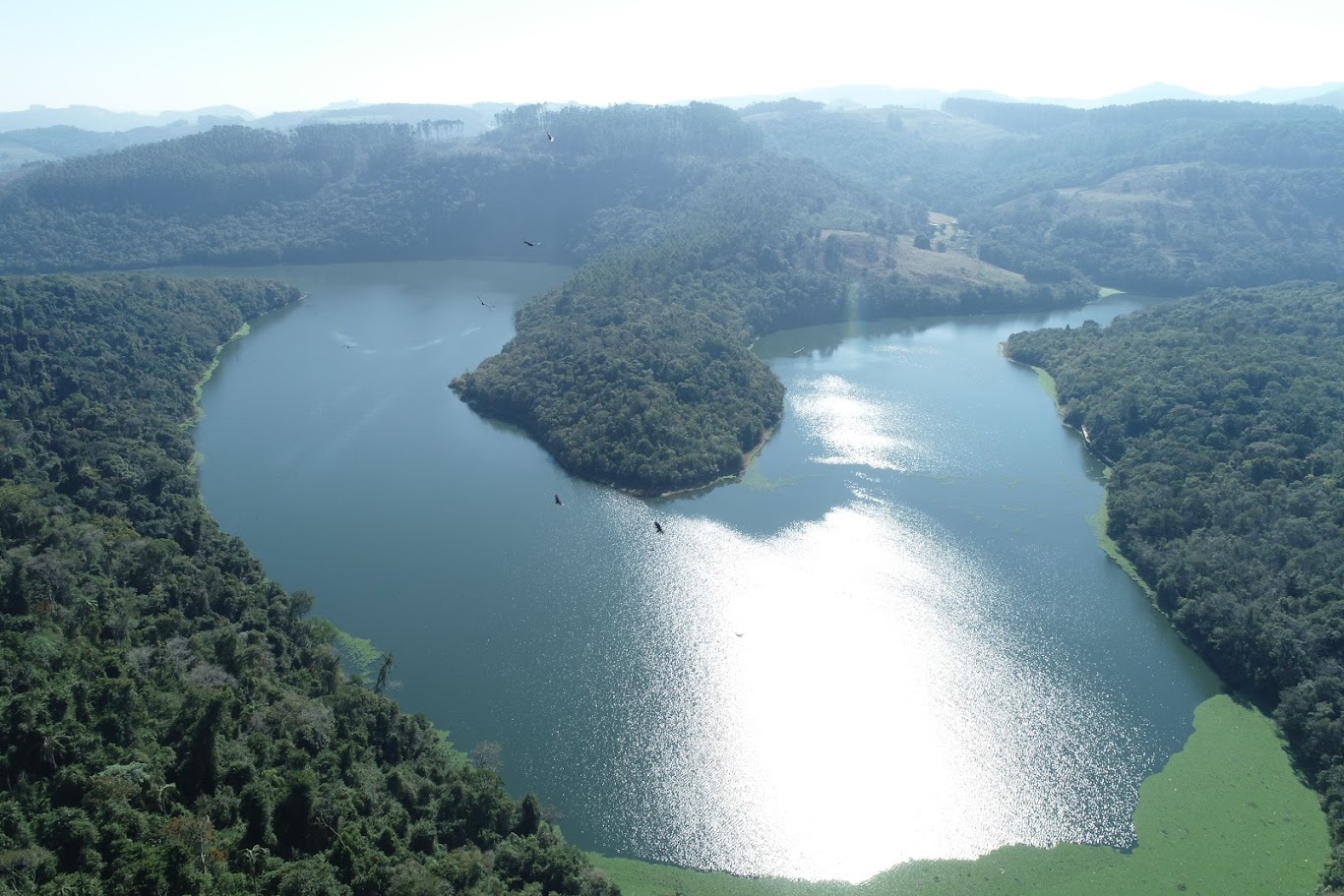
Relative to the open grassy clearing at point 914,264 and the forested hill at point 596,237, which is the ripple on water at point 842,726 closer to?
the forested hill at point 596,237

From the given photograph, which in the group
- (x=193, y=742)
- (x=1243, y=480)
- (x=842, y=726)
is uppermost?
(x=193, y=742)

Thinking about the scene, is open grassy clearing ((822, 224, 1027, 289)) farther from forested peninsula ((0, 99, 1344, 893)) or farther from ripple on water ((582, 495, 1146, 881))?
ripple on water ((582, 495, 1146, 881))

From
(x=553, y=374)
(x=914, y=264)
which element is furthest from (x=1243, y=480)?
(x=914, y=264)

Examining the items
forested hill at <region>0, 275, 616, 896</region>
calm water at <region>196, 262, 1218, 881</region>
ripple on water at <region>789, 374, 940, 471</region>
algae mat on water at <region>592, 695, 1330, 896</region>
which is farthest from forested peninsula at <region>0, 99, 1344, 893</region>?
ripple on water at <region>789, 374, 940, 471</region>

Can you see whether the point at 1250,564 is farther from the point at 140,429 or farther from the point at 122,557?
the point at 140,429

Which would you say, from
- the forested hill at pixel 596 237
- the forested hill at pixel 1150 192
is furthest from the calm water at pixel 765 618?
the forested hill at pixel 1150 192

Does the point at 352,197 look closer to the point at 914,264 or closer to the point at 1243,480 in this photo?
the point at 914,264
